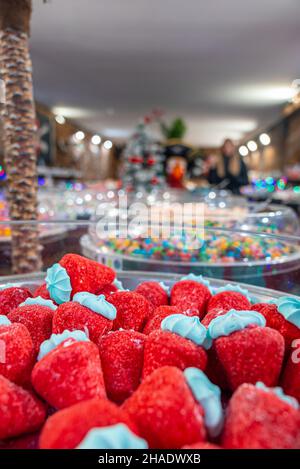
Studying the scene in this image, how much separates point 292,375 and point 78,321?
12.0 inches

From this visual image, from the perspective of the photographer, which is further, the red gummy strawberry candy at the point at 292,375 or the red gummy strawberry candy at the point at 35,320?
the red gummy strawberry candy at the point at 35,320

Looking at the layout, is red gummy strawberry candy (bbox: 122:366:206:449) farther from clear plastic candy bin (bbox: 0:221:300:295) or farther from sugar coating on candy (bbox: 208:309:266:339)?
clear plastic candy bin (bbox: 0:221:300:295)

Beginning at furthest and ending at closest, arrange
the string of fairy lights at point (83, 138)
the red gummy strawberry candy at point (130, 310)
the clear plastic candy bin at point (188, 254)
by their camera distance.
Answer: the string of fairy lights at point (83, 138)
the clear plastic candy bin at point (188, 254)
the red gummy strawberry candy at point (130, 310)

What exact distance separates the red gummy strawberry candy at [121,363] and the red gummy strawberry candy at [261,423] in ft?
0.53

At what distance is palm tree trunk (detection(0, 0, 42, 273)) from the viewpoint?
138 centimetres

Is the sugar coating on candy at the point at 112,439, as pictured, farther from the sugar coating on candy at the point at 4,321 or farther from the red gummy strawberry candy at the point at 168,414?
the sugar coating on candy at the point at 4,321

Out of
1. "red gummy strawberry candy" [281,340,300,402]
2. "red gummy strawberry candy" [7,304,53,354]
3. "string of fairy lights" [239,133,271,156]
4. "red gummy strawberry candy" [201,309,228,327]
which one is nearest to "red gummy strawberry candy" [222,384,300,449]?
"red gummy strawberry candy" [281,340,300,402]

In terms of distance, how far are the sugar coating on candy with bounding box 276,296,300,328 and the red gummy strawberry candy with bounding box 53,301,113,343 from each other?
0.27 metres

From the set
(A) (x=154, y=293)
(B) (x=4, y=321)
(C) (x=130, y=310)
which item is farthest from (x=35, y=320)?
(A) (x=154, y=293)

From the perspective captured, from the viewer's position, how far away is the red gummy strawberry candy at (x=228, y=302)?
757mm

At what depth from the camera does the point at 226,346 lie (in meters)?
0.54

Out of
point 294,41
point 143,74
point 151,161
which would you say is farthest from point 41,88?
point 294,41

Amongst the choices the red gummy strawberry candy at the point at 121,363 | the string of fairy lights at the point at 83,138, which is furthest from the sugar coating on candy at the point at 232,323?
the string of fairy lights at the point at 83,138
